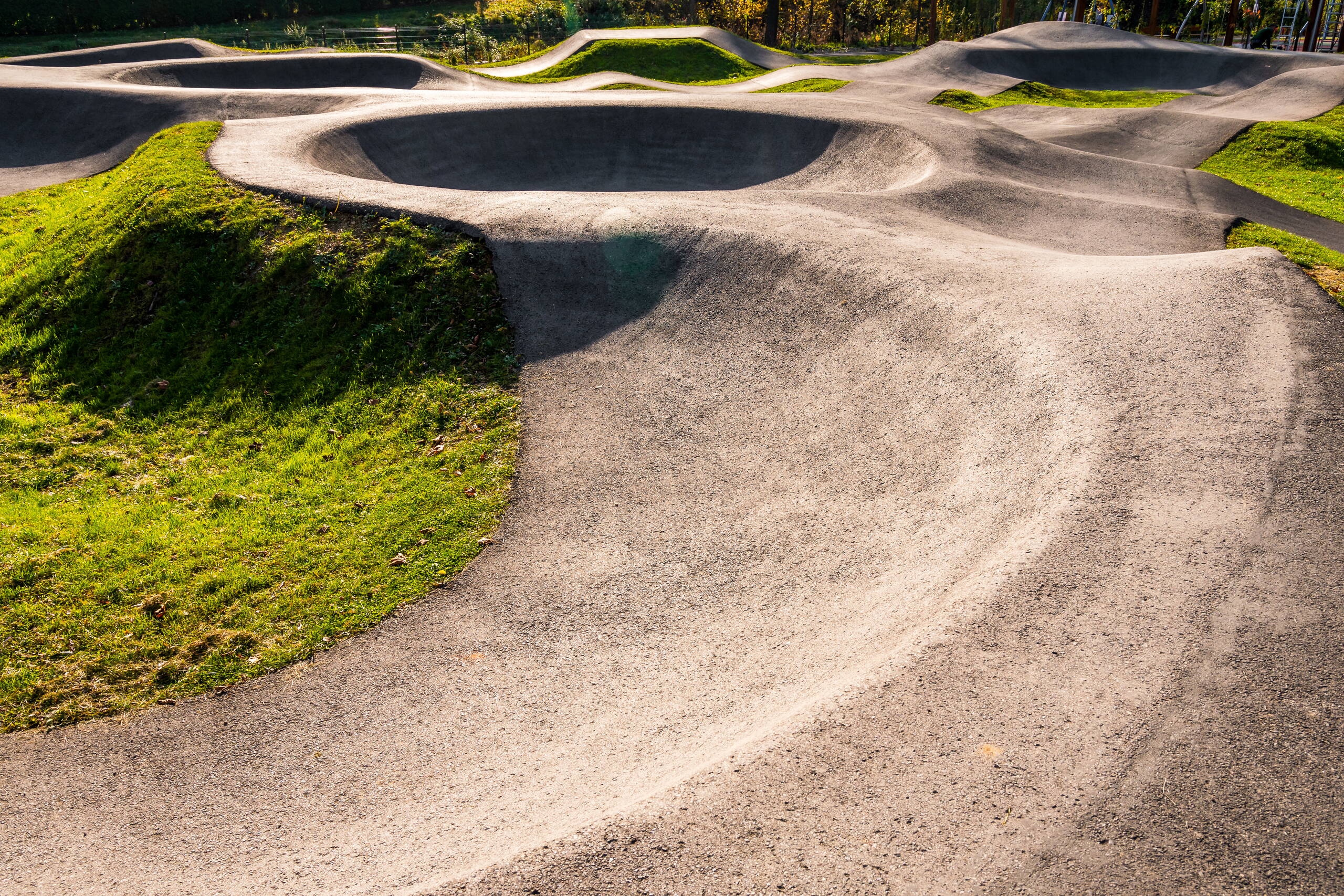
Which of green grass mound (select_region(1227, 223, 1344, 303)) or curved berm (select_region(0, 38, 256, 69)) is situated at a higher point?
curved berm (select_region(0, 38, 256, 69))

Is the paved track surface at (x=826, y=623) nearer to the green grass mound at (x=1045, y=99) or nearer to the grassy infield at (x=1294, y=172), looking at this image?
the grassy infield at (x=1294, y=172)

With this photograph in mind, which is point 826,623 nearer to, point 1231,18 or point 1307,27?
point 1231,18

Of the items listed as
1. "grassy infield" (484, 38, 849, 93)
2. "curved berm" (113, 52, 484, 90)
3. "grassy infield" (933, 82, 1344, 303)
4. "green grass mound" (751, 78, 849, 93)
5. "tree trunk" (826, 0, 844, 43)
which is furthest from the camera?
"tree trunk" (826, 0, 844, 43)

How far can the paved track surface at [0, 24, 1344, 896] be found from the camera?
4035 millimetres

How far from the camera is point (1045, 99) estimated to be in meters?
32.1

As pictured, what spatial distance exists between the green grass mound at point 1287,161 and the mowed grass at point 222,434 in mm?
20088

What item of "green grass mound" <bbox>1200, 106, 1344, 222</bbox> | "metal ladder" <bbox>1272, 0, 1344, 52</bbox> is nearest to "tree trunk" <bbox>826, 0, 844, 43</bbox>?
"metal ladder" <bbox>1272, 0, 1344, 52</bbox>

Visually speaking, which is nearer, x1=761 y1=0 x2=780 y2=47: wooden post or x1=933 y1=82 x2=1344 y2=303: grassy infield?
x1=933 y1=82 x2=1344 y2=303: grassy infield

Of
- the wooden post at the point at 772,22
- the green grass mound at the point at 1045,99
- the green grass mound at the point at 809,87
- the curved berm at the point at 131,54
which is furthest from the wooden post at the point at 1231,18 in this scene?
the curved berm at the point at 131,54

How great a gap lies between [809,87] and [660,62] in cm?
913

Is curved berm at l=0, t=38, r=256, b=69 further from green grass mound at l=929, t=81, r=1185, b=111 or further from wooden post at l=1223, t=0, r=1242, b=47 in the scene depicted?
wooden post at l=1223, t=0, r=1242, b=47

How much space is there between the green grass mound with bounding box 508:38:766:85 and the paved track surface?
1048 inches

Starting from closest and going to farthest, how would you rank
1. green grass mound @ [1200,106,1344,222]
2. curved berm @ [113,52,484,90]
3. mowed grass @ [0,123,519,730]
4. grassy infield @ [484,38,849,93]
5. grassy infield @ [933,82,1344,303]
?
mowed grass @ [0,123,519,730], grassy infield @ [933,82,1344,303], green grass mound @ [1200,106,1344,222], curved berm @ [113,52,484,90], grassy infield @ [484,38,849,93]

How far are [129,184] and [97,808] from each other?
1524 cm
